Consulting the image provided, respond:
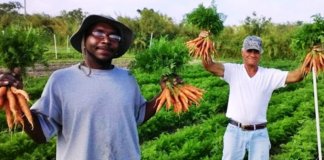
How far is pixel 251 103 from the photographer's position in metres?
4.55

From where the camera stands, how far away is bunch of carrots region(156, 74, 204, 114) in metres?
3.12

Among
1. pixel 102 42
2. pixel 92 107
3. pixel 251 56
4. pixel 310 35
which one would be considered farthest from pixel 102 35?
pixel 310 35

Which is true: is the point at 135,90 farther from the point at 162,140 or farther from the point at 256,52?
the point at 162,140

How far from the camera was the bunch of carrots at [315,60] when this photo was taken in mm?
4918

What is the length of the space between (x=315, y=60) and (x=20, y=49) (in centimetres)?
319

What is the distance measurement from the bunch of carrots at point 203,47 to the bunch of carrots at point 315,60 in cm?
97

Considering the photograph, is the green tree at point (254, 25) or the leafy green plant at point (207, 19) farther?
the green tree at point (254, 25)

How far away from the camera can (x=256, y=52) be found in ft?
15.0

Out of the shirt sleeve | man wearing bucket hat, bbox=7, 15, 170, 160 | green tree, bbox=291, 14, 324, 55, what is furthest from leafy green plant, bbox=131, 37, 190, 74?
green tree, bbox=291, 14, 324, 55

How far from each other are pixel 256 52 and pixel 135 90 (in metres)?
2.03

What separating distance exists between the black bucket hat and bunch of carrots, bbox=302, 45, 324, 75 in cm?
247

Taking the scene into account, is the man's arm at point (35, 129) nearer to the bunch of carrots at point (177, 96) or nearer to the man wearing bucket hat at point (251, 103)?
the bunch of carrots at point (177, 96)

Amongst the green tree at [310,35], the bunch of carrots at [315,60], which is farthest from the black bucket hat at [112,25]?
the green tree at [310,35]

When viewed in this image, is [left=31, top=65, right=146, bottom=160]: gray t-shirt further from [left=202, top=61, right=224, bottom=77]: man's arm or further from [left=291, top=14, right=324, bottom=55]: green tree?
[left=291, top=14, right=324, bottom=55]: green tree
